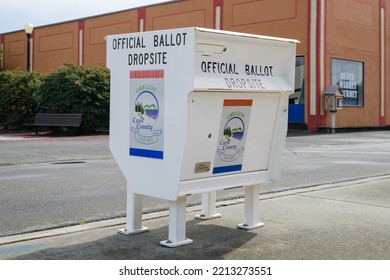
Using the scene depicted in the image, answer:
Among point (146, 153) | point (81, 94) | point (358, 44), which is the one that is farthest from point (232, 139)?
point (358, 44)

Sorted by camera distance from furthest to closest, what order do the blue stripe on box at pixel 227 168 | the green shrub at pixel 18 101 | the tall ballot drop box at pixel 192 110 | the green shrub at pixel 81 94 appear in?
the green shrub at pixel 18 101 < the green shrub at pixel 81 94 < the blue stripe on box at pixel 227 168 < the tall ballot drop box at pixel 192 110

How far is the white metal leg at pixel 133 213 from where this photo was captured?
564 centimetres

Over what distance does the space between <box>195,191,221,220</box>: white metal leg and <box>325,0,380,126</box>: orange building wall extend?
75.4 feet

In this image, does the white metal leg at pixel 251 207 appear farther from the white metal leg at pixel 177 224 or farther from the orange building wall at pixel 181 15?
the orange building wall at pixel 181 15

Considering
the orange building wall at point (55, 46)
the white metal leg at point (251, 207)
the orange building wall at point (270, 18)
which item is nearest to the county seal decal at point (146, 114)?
the white metal leg at point (251, 207)

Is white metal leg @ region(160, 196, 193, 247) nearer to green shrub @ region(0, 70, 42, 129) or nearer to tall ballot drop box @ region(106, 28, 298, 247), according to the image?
tall ballot drop box @ region(106, 28, 298, 247)

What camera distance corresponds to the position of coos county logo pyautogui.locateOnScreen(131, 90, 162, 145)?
5.17m

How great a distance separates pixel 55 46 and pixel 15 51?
615cm

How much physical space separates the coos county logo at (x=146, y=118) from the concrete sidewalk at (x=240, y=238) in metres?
0.98

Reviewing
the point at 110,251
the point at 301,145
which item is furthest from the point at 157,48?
the point at 301,145

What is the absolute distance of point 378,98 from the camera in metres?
32.1

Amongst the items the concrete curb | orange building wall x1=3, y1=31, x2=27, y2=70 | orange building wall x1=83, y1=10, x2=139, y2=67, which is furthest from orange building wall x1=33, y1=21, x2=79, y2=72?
the concrete curb
